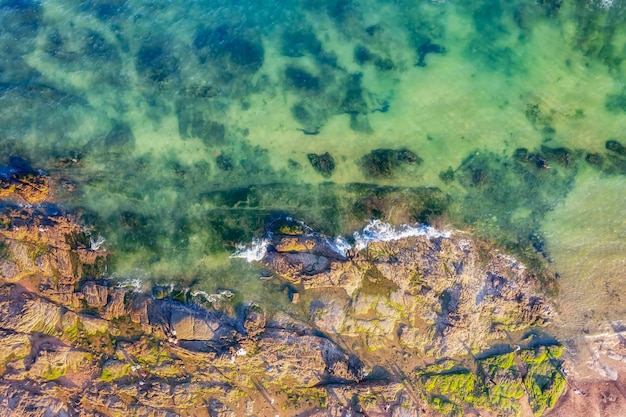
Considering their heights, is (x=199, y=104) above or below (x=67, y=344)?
above

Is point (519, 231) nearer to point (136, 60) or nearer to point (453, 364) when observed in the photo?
point (453, 364)

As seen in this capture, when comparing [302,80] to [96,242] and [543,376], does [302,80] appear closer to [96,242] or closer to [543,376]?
[96,242]

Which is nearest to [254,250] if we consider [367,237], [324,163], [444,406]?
[324,163]

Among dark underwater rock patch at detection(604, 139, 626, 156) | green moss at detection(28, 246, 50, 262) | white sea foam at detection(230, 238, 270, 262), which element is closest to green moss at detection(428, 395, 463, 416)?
white sea foam at detection(230, 238, 270, 262)

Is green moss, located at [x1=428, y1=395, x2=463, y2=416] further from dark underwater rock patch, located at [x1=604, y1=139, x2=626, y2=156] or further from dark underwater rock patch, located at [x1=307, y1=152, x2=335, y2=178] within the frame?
dark underwater rock patch, located at [x1=604, y1=139, x2=626, y2=156]

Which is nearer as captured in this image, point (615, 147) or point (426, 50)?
point (615, 147)

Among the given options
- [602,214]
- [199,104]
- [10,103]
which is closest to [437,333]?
[602,214]
